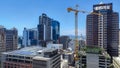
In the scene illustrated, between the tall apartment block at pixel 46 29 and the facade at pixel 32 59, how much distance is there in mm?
43943

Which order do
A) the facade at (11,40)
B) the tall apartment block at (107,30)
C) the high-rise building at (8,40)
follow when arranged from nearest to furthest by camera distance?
the tall apartment block at (107,30)
the high-rise building at (8,40)
the facade at (11,40)

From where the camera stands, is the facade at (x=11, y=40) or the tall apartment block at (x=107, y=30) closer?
the tall apartment block at (x=107, y=30)

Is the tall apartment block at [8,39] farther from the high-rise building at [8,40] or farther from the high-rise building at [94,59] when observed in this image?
the high-rise building at [94,59]

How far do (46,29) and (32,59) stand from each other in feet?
172

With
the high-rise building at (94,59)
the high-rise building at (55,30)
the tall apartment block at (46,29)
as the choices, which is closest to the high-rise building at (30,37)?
the tall apartment block at (46,29)

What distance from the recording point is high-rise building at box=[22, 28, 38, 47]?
91.7 metres

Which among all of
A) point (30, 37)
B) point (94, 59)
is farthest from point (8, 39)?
point (94, 59)

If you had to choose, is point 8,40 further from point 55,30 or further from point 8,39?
point 55,30

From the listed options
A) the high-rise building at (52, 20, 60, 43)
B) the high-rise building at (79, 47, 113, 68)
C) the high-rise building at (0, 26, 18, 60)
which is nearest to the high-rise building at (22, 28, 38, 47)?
Result: the high-rise building at (52, 20, 60, 43)

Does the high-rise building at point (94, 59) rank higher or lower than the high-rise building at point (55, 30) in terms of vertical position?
lower

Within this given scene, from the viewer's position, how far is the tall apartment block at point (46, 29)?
281 ft

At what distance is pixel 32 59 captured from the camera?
120 ft

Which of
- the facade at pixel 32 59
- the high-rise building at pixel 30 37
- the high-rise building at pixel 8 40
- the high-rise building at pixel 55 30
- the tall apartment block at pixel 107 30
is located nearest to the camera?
the facade at pixel 32 59

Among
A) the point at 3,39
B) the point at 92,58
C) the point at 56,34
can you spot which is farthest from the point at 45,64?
the point at 56,34
